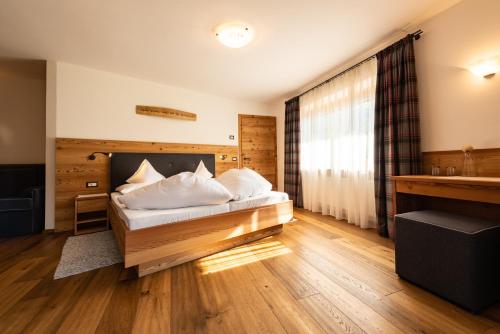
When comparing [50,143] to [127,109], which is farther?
[127,109]

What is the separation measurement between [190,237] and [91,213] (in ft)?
7.26

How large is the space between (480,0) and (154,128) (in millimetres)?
4230

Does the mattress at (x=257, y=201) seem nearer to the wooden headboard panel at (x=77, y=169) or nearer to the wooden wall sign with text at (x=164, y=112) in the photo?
the wooden headboard panel at (x=77, y=169)

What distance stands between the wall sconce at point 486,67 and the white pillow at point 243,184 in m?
2.26

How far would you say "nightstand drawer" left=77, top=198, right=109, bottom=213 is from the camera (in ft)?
8.85

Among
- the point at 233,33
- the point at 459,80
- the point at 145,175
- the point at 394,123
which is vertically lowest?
the point at 145,175

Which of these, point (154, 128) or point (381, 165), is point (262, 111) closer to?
point (154, 128)

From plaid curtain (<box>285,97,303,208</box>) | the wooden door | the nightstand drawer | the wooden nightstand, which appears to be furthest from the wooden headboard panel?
plaid curtain (<box>285,97,303,208</box>)

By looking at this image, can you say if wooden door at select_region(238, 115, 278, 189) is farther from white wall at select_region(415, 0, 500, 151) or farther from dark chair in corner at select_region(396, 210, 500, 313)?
dark chair in corner at select_region(396, 210, 500, 313)

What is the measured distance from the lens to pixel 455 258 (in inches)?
47.5

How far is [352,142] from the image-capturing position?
2877 mm

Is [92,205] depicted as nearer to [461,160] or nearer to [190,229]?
[190,229]

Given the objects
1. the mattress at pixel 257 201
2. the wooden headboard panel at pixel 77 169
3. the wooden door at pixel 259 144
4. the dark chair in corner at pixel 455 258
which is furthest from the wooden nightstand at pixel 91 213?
the dark chair in corner at pixel 455 258

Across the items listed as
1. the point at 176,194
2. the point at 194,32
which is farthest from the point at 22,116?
the point at 176,194
